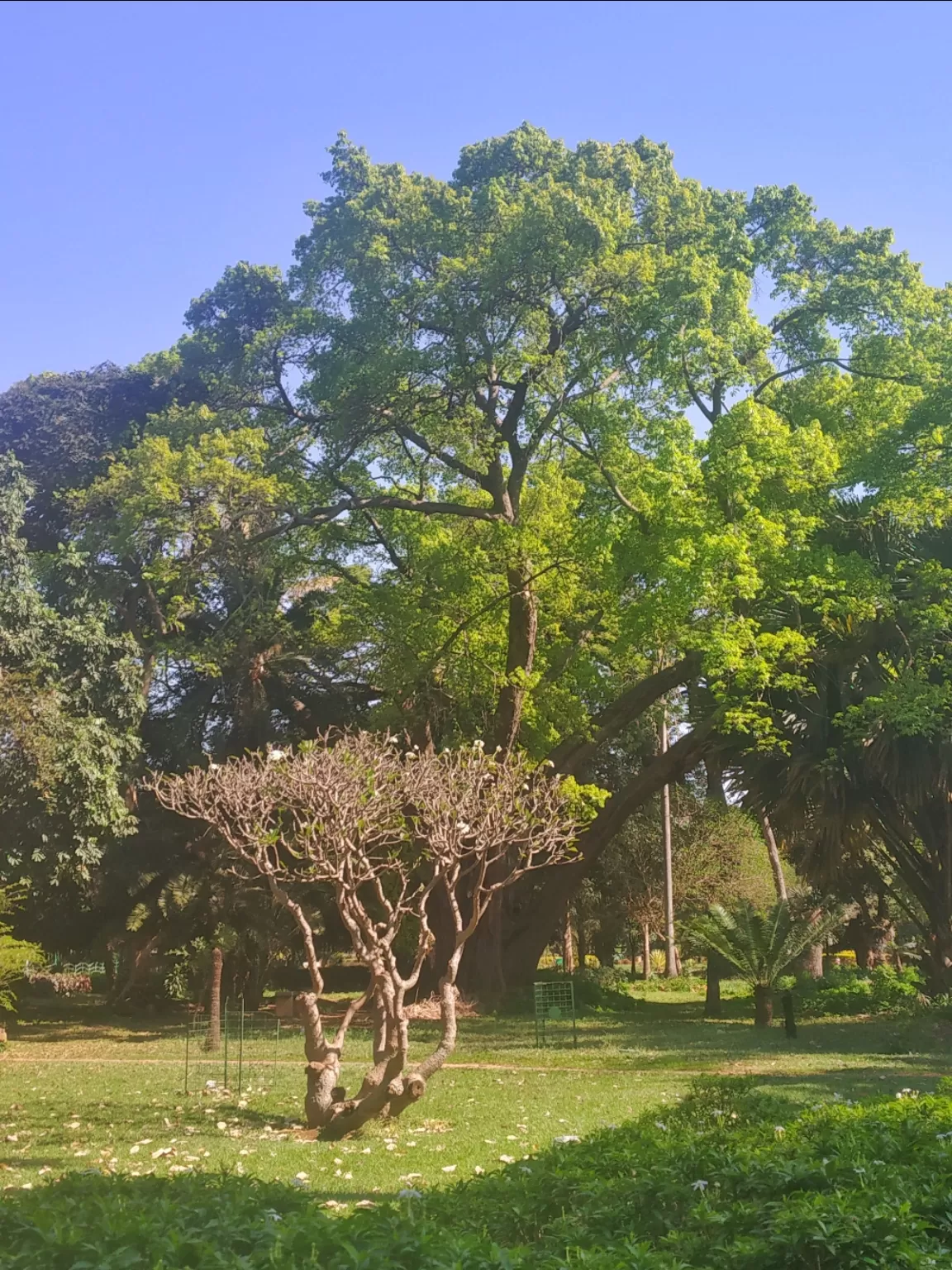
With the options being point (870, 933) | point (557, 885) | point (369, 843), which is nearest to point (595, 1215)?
point (369, 843)

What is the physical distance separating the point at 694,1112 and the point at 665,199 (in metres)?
17.8

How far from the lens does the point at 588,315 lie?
20.6 meters

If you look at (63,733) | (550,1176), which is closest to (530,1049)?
(63,733)

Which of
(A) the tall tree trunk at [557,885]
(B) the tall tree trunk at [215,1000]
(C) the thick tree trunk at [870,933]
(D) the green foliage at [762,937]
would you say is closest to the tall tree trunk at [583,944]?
(C) the thick tree trunk at [870,933]

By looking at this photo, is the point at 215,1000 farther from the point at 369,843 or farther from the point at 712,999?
the point at 712,999

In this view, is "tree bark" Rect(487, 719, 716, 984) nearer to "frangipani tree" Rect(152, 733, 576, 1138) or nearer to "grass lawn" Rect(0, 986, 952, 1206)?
"grass lawn" Rect(0, 986, 952, 1206)

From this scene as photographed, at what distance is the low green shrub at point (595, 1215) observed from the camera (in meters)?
3.48

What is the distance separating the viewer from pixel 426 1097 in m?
11.4

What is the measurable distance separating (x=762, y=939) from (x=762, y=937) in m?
0.04

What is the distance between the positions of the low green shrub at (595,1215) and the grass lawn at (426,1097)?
102 cm

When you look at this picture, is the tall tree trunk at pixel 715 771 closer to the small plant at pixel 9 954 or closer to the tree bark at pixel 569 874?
the tree bark at pixel 569 874

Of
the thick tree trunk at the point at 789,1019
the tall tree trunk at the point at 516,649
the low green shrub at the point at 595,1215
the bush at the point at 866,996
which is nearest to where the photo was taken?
the low green shrub at the point at 595,1215

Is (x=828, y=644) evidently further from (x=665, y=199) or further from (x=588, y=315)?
(x=665, y=199)

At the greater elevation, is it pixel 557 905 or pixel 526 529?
pixel 526 529
